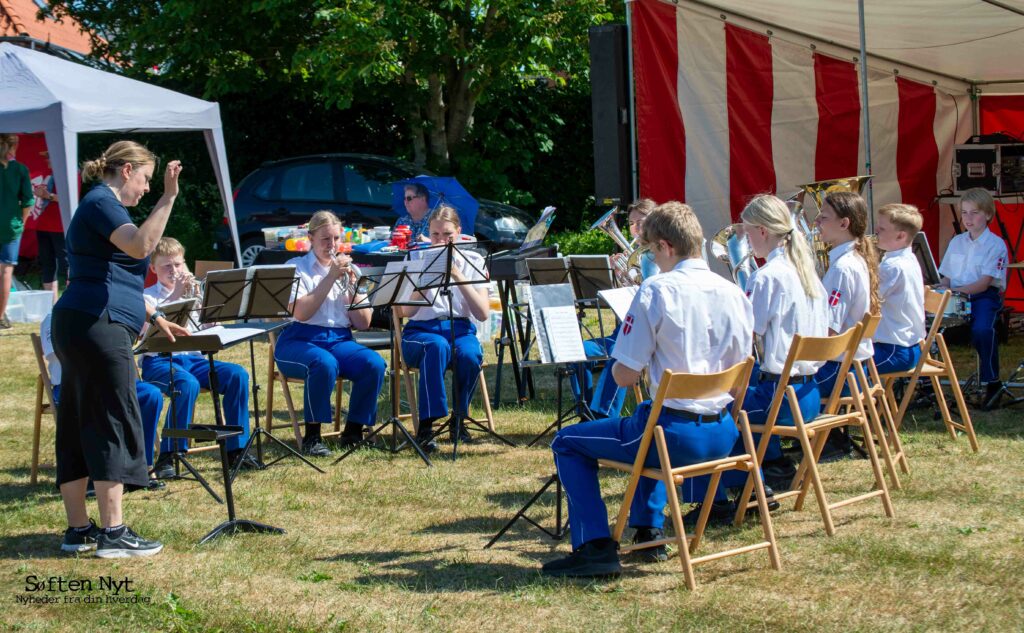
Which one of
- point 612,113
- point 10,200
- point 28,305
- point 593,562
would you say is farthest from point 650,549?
point 28,305

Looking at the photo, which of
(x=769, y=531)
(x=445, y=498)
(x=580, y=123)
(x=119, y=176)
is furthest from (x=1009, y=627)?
(x=580, y=123)

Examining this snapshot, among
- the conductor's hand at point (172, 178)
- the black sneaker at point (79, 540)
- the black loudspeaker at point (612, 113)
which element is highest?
the black loudspeaker at point (612, 113)

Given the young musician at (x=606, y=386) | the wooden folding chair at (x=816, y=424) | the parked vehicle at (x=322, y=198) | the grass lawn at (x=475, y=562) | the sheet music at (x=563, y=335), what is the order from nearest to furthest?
the grass lawn at (x=475, y=562) → the wooden folding chair at (x=816, y=424) → the sheet music at (x=563, y=335) → the young musician at (x=606, y=386) → the parked vehicle at (x=322, y=198)

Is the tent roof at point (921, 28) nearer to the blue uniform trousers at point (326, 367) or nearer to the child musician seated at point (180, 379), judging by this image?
the blue uniform trousers at point (326, 367)

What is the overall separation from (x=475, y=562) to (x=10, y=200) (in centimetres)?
709

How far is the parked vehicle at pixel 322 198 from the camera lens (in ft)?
37.3

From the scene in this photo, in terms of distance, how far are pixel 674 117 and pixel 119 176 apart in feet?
15.6

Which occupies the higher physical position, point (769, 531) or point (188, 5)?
point (188, 5)

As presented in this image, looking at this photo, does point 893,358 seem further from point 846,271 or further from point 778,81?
point 778,81

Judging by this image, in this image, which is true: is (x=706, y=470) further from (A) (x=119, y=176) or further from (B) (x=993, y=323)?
(B) (x=993, y=323)

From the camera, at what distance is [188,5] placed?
42.9 feet

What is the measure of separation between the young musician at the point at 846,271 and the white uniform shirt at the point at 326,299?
8.39 ft

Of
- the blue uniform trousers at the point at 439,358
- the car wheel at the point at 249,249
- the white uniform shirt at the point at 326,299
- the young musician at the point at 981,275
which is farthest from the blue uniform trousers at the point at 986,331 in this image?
the car wheel at the point at 249,249

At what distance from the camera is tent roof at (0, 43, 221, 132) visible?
8.15m
